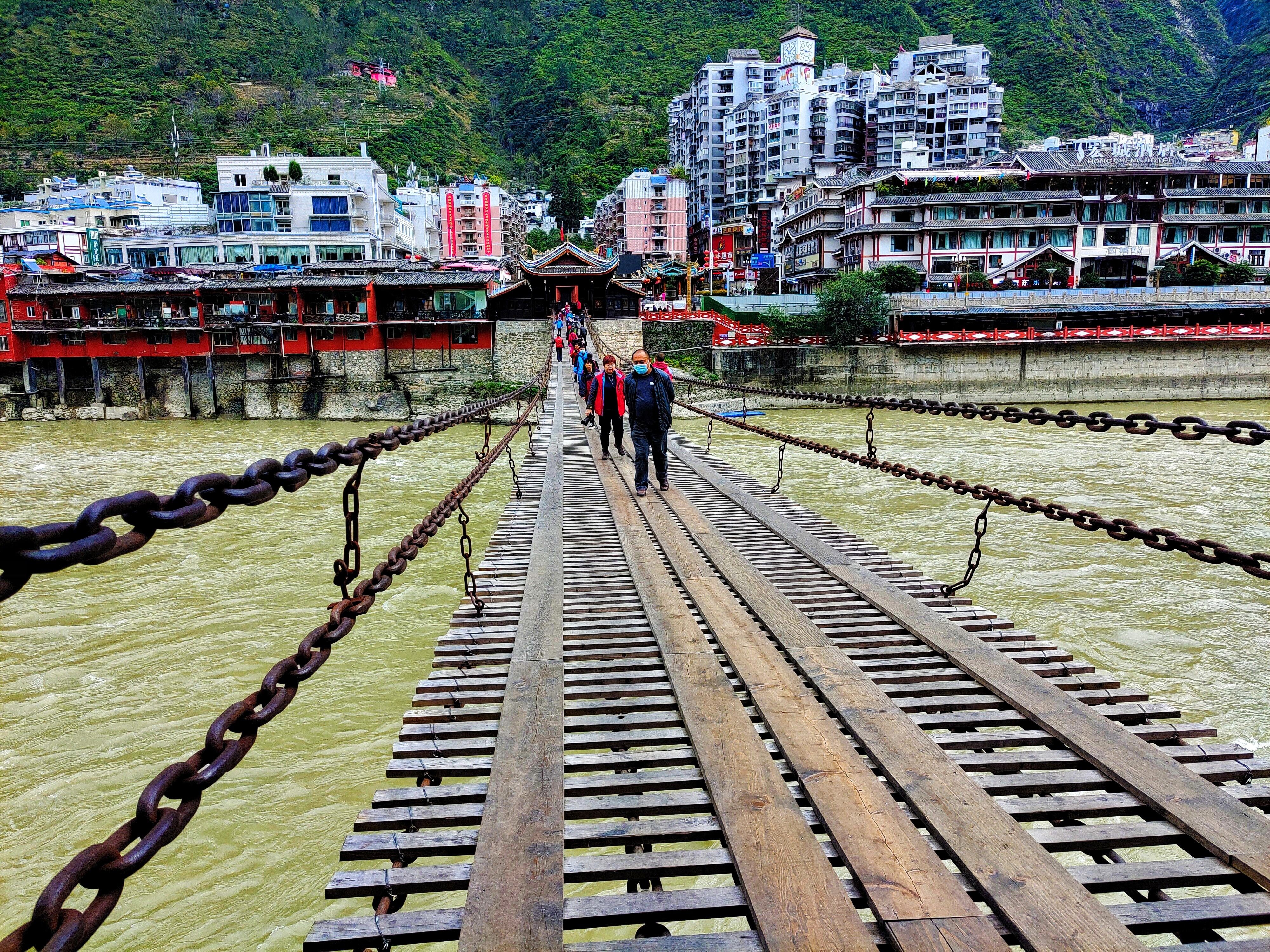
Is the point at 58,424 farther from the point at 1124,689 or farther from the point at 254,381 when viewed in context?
the point at 1124,689

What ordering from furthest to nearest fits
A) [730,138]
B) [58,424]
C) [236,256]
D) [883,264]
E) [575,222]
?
[575,222] → [730,138] → [236,256] → [883,264] → [58,424]

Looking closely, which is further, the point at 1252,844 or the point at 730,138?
the point at 730,138

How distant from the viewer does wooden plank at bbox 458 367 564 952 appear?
6.61 ft

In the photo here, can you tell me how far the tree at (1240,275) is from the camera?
35.9 meters

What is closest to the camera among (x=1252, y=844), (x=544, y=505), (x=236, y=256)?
(x=1252, y=844)

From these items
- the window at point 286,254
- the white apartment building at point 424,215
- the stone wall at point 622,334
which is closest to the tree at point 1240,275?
the stone wall at point 622,334

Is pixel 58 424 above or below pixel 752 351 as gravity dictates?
below

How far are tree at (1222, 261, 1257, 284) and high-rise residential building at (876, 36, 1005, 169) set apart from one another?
28.9 metres

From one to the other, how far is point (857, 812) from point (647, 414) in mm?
5605

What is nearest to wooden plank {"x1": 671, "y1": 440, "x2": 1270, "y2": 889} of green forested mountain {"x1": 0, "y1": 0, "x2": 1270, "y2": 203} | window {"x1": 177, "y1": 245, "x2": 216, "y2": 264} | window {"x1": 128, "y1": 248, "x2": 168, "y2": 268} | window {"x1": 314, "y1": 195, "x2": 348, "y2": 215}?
window {"x1": 314, "y1": 195, "x2": 348, "y2": 215}

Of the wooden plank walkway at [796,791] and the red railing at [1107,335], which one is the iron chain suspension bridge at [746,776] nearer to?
the wooden plank walkway at [796,791]

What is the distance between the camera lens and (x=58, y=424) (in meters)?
31.5

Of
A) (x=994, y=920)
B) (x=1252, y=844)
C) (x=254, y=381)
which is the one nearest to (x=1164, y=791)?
(x=1252, y=844)

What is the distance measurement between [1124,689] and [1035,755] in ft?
2.77
